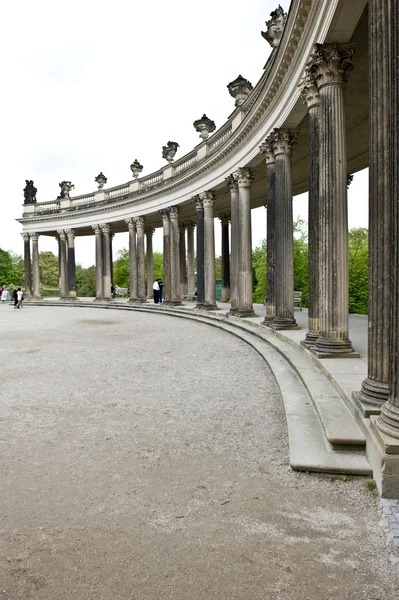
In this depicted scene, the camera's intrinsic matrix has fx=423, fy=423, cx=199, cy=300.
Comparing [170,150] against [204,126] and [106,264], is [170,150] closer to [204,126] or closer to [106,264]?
[204,126]

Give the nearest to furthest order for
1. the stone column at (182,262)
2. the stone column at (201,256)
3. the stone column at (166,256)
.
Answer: the stone column at (201,256)
the stone column at (166,256)
the stone column at (182,262)

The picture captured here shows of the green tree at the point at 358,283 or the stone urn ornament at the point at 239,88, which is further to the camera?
the green tree at the point at 358,283

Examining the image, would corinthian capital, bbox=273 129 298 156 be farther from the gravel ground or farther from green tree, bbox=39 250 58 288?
green tree, bbox=39 250 58 288

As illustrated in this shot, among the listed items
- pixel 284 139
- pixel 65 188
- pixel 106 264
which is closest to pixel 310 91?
pixel 284 139

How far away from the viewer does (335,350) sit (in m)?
12.2

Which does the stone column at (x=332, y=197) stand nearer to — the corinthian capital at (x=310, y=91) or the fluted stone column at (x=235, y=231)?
the corinthian capital at (x=310, y=91)

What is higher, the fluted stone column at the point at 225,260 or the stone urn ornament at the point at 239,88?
the stone urn ornament at the point at 239,88

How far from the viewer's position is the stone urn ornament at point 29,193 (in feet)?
217

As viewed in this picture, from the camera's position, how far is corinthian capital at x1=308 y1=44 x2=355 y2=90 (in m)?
11.8

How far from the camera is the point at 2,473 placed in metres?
6.52

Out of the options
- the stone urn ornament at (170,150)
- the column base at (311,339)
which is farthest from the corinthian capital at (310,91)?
the stone urn ornament at (170,150)

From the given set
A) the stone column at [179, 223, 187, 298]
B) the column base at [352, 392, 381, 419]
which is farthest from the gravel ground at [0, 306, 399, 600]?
the stone column at [179, 223, 187, 298]

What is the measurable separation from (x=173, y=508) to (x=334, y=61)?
1205 centimetres

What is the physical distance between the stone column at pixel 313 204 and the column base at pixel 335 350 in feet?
4.46
